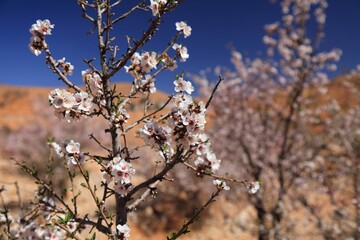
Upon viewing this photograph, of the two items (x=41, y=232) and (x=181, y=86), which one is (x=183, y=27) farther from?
(x=41, y=232)

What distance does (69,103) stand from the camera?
7.51ft

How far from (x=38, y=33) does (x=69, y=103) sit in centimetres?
66

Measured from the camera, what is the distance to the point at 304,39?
9.15m

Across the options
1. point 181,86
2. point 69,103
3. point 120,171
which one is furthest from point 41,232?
point 181,86

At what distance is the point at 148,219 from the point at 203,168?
10.1 metres

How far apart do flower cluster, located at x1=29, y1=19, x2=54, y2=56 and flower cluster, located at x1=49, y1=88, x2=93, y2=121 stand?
1.62ft

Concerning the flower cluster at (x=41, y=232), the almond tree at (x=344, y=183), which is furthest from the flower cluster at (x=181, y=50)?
the almond tree at (x=344, y=183)

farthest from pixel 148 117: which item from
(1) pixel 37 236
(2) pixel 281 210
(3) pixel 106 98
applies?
(2) pixel 281 210

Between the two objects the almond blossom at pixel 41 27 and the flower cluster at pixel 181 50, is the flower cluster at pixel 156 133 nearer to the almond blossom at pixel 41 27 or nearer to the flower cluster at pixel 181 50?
the flower cluster at pixel 181 50

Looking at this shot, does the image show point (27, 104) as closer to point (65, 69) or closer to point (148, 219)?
point (148, 219)

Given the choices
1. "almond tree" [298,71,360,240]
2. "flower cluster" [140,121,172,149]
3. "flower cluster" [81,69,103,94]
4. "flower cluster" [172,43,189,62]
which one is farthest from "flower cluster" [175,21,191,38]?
"almond tree" [298,71,360,240]

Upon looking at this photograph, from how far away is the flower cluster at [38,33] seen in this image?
2494 millimetres

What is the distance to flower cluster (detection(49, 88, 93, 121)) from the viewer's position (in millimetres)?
2273

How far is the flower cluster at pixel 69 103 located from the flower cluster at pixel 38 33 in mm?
495
